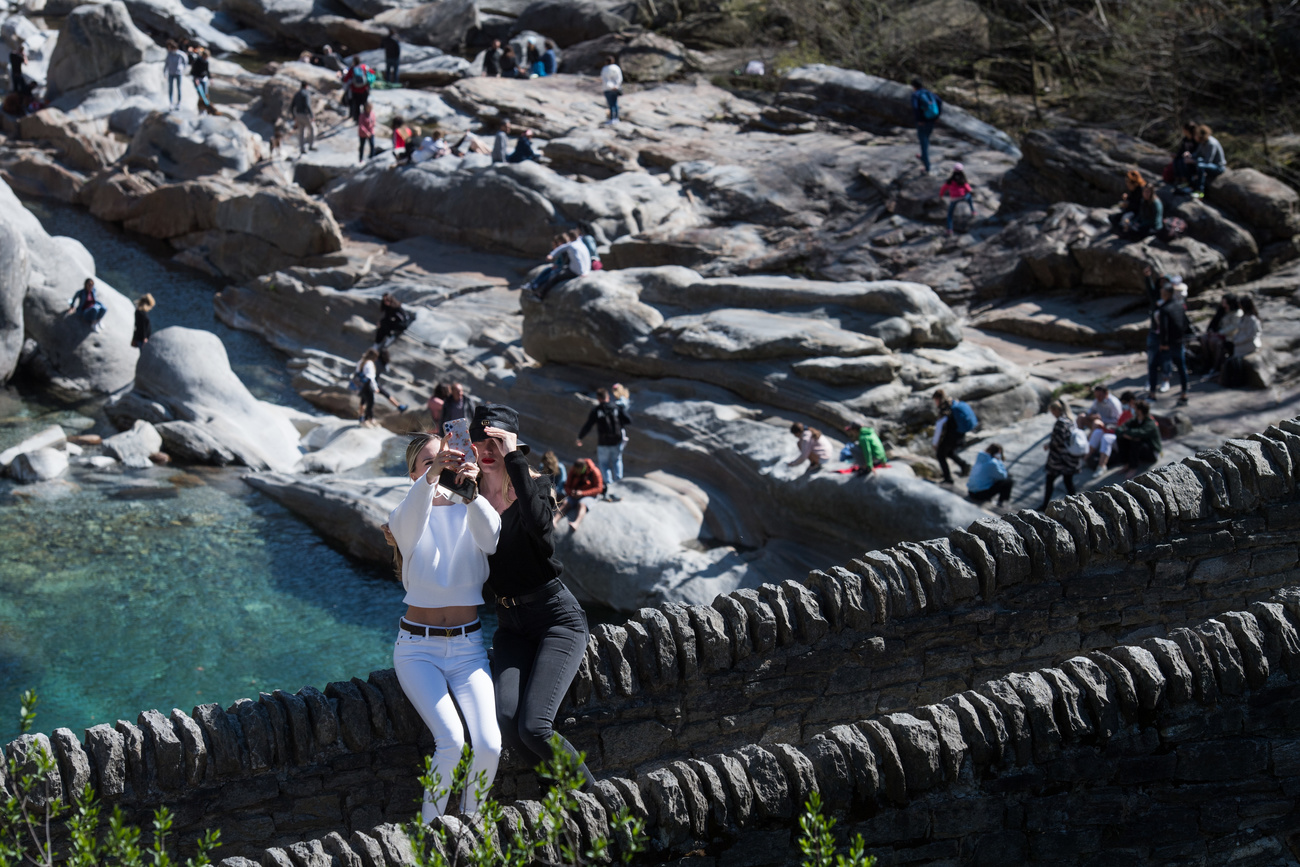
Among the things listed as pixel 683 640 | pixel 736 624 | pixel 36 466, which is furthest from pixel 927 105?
pixel 683 640

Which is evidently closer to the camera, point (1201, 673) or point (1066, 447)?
point (1201, 673)

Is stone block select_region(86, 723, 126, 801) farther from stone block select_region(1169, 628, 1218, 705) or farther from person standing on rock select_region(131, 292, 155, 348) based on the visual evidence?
person standing on rock select_region(131, 292, 155, 348)

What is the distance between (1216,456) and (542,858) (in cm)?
471

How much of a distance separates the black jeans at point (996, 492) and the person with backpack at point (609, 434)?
4.56 meters

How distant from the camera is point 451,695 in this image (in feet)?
15.7

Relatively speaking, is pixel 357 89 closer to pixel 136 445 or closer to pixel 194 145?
pixel 194 145

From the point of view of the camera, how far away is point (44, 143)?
3262 centimetres

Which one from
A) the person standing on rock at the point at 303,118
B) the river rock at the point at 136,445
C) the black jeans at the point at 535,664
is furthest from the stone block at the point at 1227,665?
the person standing on rock at the point at 303,118

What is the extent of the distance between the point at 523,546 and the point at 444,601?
402 mm

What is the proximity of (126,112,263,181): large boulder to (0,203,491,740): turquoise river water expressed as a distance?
1397 cm

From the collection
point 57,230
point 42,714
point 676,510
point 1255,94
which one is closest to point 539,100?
point 57,230

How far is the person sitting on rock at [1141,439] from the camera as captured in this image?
43.8 feet

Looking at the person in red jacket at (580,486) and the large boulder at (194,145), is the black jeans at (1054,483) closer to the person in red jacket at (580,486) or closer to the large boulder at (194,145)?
the person in red jacket at (580,486)

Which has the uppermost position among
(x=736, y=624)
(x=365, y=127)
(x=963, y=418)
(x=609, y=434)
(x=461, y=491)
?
(x=461, y=491)
